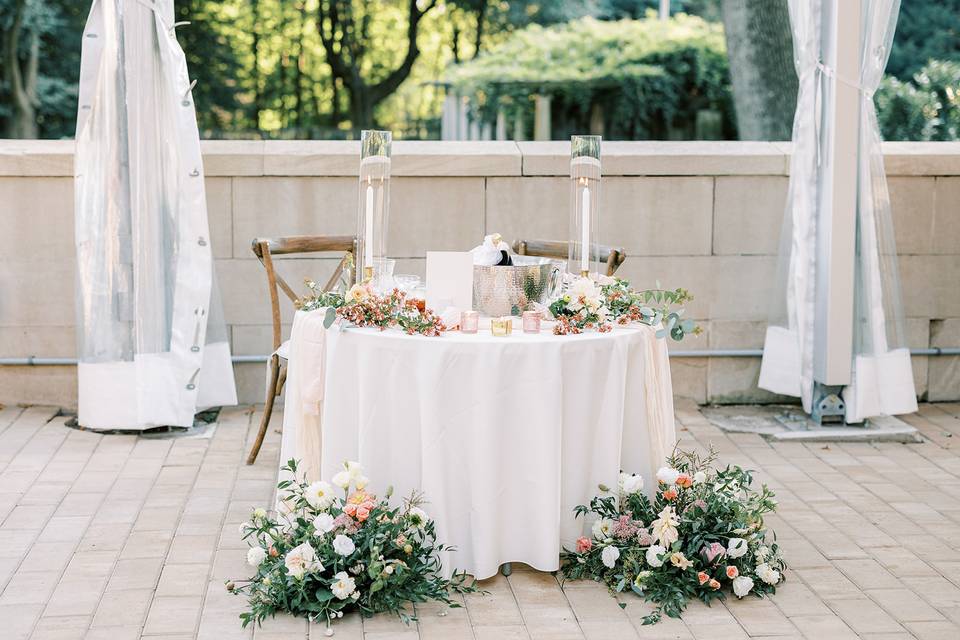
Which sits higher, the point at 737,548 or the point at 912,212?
the point at 912,212

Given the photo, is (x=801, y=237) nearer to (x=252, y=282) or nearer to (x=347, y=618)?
(x=252, y=282)

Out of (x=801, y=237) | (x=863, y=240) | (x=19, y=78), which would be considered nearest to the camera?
(x=863, y=240)

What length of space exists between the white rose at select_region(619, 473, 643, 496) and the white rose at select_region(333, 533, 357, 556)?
79 cm

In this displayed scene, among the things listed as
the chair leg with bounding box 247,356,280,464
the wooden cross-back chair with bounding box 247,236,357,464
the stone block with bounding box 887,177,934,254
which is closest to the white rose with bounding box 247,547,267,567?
the wooden cross-back chair with bounding box 247,236,357,464

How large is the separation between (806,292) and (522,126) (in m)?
8.94

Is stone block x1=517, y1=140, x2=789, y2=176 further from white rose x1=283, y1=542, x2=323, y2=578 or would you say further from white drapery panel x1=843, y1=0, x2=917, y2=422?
white rose x1=283, y1=542, x2=323, y2=578

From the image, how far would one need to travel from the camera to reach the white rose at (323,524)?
3311 millimetres

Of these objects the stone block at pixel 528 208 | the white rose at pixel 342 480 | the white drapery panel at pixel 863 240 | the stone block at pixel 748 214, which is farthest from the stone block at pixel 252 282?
the white rose at pixel 342 480

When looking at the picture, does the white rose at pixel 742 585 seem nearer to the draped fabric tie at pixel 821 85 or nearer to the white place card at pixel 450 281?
the white place card at pixel 450 281

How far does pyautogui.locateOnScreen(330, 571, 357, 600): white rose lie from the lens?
126 inches

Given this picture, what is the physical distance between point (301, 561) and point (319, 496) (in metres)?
0.20

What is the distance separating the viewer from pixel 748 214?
18.5 ft

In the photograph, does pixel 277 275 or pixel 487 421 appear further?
pixel 277 275

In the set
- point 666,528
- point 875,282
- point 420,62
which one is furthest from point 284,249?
point 420,62
